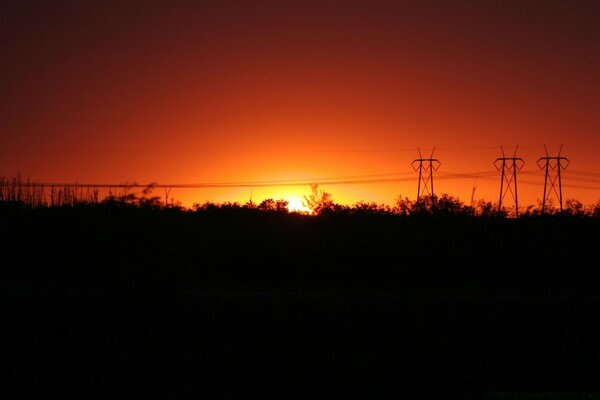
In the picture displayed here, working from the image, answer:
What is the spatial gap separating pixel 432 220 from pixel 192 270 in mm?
16778

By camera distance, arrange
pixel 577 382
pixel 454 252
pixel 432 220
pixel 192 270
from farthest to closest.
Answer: pixel 432 220
pixel 454 252
pixel 192 270
pixel 577 382

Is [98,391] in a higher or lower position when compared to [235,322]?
lower

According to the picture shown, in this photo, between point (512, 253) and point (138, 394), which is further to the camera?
point (512, 253)

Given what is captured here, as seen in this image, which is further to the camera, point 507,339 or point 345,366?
point 507,339

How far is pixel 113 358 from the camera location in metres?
19.0

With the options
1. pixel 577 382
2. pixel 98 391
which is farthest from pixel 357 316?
pixel 98 391

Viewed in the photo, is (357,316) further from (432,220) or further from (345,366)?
(432,220)

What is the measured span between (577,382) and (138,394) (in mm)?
10089

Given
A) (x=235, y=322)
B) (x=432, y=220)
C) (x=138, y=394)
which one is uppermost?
(x=432, y=220)

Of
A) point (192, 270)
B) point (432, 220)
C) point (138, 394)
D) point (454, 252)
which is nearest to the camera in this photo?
point (138, 394)

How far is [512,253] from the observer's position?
37.7 meters

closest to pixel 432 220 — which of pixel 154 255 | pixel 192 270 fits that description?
pixel 192 270

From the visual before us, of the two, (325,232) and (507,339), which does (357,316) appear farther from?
(325,232)

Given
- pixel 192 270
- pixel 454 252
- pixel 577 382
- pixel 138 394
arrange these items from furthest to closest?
pixel 454 252 < pixel 192 270 < pixel 577 382 < pixel 138 394
